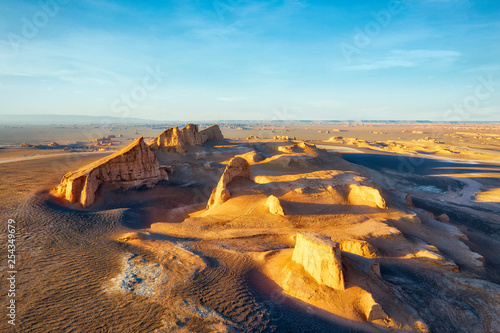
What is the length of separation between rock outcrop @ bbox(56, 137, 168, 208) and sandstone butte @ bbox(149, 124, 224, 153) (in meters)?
10.0

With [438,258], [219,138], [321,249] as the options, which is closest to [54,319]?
[321,249]

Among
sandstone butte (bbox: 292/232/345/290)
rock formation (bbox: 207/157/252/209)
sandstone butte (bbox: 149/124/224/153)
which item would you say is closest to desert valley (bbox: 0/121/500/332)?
sandstone butte (bbox: 292/232/345/290)

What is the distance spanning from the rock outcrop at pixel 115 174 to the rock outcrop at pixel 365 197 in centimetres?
2251

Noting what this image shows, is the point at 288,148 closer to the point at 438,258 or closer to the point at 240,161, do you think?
the point at 240,161

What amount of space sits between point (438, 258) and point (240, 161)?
56.9 ft

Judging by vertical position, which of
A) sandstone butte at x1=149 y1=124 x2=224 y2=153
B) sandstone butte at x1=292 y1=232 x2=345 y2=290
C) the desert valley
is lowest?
the desert valley

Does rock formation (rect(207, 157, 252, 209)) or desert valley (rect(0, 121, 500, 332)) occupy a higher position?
rock formation (rect(207, 157, 252, 209))

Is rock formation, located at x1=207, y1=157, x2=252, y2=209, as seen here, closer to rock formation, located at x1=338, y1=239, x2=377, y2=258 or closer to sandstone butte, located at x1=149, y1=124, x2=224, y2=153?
rock formation, located at x1=338, y1=239, x2=377, y2=258

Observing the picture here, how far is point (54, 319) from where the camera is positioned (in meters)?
9.23

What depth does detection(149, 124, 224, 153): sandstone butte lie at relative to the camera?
3985 centimetres

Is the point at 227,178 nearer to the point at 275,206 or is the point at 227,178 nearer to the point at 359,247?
the point at 275,206

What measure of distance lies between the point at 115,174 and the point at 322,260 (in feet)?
80.8

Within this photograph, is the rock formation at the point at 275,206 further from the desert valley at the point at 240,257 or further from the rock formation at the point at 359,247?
the rock formation at the point at 359,247

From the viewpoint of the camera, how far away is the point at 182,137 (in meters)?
44.9
